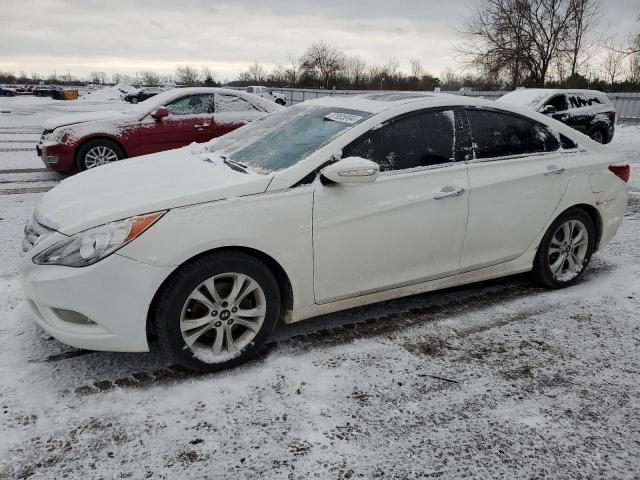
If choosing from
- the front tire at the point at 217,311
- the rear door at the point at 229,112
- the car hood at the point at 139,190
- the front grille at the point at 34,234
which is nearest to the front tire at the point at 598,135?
the rear door at the point at 229,112

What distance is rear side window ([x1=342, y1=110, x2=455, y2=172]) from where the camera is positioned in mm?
3189

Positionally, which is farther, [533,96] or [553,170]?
[533,96]

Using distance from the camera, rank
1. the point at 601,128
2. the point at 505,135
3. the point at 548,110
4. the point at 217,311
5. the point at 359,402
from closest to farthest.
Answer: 1. the point at 359,402
2. the point at 217,311
3. the point at 505,135
4. the point at 548,110
5. the point at 601,128

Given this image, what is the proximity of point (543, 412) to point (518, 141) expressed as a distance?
2046mm

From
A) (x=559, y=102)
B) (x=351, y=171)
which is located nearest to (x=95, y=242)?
(x=351, y=171)

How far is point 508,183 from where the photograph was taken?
3.61 meters

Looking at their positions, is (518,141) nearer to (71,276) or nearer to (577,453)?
(577,453)

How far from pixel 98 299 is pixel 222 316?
645 millimetres

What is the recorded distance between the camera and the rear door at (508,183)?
3525 mm

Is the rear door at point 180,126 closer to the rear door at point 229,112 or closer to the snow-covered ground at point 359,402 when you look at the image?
the rear door at point 229,112

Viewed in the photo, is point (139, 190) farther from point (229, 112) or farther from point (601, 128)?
point (601, 128)

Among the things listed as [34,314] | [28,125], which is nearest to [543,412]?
[34,314]

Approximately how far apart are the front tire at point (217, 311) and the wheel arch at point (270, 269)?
0.07ft

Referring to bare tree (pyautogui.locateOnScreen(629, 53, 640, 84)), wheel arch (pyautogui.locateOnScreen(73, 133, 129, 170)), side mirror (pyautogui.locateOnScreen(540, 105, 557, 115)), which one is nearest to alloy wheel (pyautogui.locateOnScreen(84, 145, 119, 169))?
wheel arch (pyautogui.locateOnScreen(73, 133, 129, 170))
